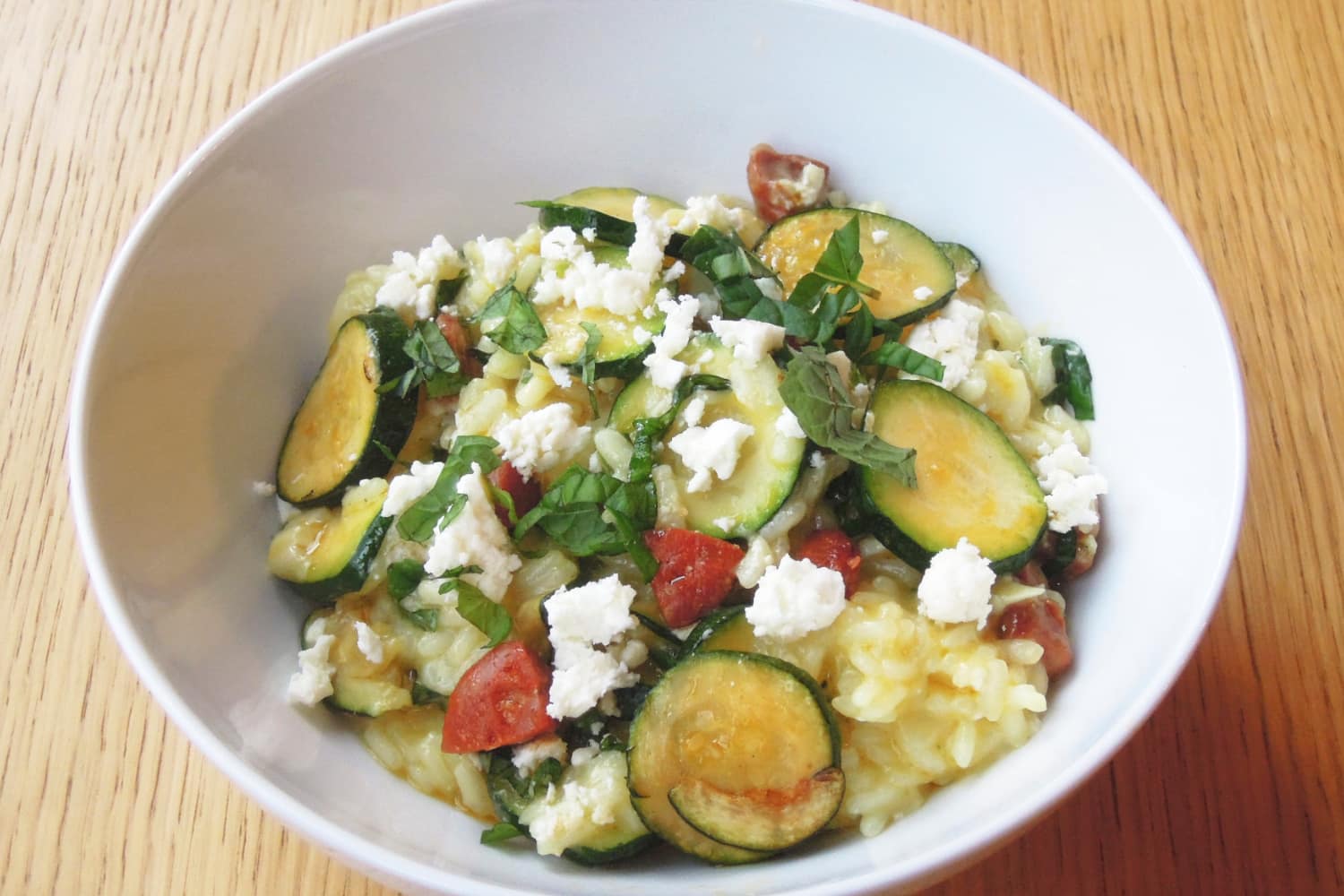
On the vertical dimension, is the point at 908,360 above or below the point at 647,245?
below

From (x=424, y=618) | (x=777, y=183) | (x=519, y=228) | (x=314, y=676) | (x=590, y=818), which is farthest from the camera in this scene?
(x=519, y=228)

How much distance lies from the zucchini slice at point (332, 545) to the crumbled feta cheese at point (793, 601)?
88 cm

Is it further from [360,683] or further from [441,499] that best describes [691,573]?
[360,683]

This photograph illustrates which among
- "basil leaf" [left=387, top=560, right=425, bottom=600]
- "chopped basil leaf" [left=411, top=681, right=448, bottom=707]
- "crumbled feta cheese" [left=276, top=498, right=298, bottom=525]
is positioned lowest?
"chopped basil leaf" [left=411, top=681, right=448, bottom=707]

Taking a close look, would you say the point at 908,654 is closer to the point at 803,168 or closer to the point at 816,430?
the point at 816,430

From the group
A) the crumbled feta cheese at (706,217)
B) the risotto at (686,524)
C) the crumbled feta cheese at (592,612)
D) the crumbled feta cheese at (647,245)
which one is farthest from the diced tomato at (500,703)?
the crumbled feta cheese at (706,217)

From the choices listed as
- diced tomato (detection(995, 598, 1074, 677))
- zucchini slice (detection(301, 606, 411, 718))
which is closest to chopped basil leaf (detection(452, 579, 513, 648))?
zucchini slice (detection(301, 606, 411, 718))

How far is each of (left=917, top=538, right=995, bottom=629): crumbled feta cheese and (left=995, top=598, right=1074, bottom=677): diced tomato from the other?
0.33ft

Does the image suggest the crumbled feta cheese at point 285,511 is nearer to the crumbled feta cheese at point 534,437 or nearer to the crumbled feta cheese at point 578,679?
the crumbled feta cheese at point 534,437

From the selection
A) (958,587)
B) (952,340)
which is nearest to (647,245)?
(952,340)

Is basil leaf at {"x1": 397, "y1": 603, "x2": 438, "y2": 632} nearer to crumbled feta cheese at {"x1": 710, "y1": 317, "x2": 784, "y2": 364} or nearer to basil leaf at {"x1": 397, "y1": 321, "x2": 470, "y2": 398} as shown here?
basil leaf at {"x1": 397, "y1": 321, "x2": 470, "y2": 398}

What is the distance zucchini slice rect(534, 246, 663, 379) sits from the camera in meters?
2.47

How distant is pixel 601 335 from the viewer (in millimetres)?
2510

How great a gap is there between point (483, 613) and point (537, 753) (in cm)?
31
